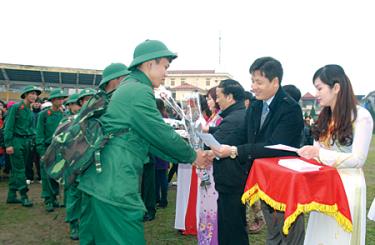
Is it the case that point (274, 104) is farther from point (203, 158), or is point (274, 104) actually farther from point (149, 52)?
point (149, 52)

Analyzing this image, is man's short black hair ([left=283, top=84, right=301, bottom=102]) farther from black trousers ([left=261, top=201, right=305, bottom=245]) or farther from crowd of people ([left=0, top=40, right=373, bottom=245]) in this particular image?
black trousers ([left=261, top=201, right=305, bottom=245])

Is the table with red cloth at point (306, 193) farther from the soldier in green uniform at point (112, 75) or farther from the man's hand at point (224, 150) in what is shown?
the soldier in green uniform at point (112, 75)

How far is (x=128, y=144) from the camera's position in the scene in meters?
2.66

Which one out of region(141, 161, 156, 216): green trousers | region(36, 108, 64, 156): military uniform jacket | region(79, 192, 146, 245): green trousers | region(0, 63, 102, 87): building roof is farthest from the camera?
region(0, 63, 102, 87): building roof

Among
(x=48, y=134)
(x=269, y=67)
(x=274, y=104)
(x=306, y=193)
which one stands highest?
(x=269, y=67)

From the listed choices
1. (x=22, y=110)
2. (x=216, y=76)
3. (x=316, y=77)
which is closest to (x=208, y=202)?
(x=316, y=77)

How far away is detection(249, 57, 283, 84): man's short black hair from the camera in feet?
10.4

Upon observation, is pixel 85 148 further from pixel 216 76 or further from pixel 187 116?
pixel 216 76

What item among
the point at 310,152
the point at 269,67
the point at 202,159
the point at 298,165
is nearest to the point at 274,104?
the point at 269,67

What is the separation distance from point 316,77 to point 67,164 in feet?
6.77

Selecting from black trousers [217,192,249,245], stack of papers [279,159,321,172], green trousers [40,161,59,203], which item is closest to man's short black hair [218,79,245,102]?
black trousers [217,192,249,245]

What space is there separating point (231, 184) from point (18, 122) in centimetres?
497

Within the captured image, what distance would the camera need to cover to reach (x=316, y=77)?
2990 mm

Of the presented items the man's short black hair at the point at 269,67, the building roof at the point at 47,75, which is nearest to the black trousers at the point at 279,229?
the man's short black hair at the point at 269,67
